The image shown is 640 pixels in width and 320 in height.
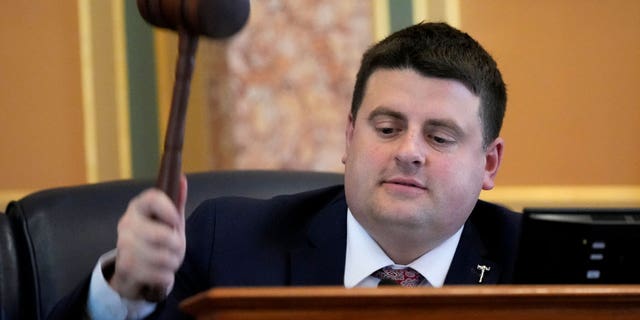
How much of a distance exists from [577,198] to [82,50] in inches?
65.1

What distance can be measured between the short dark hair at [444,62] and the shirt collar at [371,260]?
8.6 inches

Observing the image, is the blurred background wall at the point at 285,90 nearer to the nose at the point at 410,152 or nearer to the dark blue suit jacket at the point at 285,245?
the dark blue suit jacket at the point at 285,245

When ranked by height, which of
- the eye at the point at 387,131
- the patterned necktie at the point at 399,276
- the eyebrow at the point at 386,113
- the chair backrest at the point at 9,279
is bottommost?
the patterned necktie at the point at 399,276

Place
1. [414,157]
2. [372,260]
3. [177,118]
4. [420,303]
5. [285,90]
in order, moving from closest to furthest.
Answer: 1. [420,303]
2. [177,118]
3. [414,157]
4. [372,260]
5. [285,90]

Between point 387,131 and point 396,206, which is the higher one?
point 387,131

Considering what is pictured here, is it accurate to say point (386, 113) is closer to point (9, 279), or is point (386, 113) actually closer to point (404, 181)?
point (404, 181)

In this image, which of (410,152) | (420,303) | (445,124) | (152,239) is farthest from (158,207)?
(445,124)

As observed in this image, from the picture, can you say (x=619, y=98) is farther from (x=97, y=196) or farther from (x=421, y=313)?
(x=421, y=313)

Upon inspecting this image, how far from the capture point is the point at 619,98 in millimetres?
3961

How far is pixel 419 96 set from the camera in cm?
216

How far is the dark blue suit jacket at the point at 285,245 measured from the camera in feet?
7.05

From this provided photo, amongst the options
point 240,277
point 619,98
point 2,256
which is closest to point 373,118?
point 240,277

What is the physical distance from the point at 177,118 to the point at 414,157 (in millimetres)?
704

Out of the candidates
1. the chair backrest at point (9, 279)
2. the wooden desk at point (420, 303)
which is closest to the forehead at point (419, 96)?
the chair backrest at point (9, 279)
